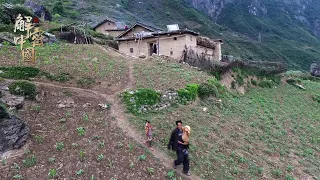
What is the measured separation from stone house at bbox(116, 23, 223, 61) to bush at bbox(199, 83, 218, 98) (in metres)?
9.89

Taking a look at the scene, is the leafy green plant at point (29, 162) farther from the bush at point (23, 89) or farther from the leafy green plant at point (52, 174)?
the bush at point (23, 89)

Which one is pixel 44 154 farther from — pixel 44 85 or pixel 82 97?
pixel 44 85

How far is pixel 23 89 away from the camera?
681 inches

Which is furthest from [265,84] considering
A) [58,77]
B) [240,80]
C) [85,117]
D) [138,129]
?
[85,117]

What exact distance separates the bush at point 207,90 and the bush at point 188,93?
395mm

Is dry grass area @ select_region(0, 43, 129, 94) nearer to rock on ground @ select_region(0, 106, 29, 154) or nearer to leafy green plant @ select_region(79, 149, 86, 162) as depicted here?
rock on ground @ select_region(0, 106, 29, 154)

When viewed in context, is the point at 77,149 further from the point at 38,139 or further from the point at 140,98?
the point at 140,98

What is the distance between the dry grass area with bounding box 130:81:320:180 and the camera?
599 inches

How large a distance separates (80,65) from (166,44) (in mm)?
11690

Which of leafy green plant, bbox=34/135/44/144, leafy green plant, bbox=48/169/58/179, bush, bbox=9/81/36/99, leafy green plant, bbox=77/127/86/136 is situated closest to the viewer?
leafy green plant, bbox=48/169/58/179

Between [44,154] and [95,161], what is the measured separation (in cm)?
216

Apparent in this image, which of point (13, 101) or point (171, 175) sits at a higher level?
point (13, 101)

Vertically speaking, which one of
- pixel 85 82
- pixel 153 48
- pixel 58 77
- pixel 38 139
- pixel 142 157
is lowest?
pixel 142 157

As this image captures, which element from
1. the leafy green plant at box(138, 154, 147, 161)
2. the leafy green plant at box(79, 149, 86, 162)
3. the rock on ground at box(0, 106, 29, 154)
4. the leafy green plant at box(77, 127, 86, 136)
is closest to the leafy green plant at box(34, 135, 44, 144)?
the rock on ground at box(0, 106, 29, 154)
